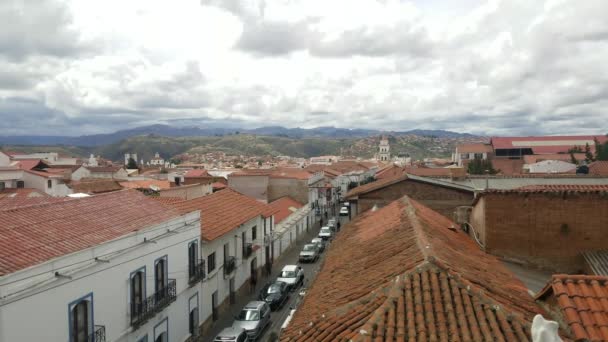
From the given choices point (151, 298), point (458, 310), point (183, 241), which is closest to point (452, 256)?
point (458, 310)

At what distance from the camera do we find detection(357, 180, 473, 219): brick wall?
18484 mm

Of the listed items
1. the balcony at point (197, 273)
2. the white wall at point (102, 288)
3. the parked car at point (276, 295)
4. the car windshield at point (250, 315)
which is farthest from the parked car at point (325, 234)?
the white wall at point (102, 288)

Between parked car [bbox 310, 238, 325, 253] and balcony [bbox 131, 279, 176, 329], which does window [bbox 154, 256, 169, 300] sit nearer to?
balcony [bbox 131, 279, 176, 329]

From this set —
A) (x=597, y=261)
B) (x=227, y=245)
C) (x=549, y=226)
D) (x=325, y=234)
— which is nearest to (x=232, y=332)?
(x=227, y=245)

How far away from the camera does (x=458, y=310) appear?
610 cm

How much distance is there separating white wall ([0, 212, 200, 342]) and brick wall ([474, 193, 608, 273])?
10586mm

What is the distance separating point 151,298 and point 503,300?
12088mm

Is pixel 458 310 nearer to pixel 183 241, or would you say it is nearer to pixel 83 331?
pixel 83 331

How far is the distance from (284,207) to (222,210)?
17574 millimetres

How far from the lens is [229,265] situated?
2336 centimetres

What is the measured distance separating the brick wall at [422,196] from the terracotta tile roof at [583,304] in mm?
11820

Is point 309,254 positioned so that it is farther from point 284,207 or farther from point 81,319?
point 81,319

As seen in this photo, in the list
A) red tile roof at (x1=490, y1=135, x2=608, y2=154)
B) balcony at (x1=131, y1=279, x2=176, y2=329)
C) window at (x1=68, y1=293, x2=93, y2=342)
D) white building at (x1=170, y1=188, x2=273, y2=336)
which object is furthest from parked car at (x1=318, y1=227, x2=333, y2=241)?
red tile roof at (x1=490, y1=135, x2=608, y2=154)

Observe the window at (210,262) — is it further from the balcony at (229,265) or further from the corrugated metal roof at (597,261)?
the corrugated metal roof at (597,261)
